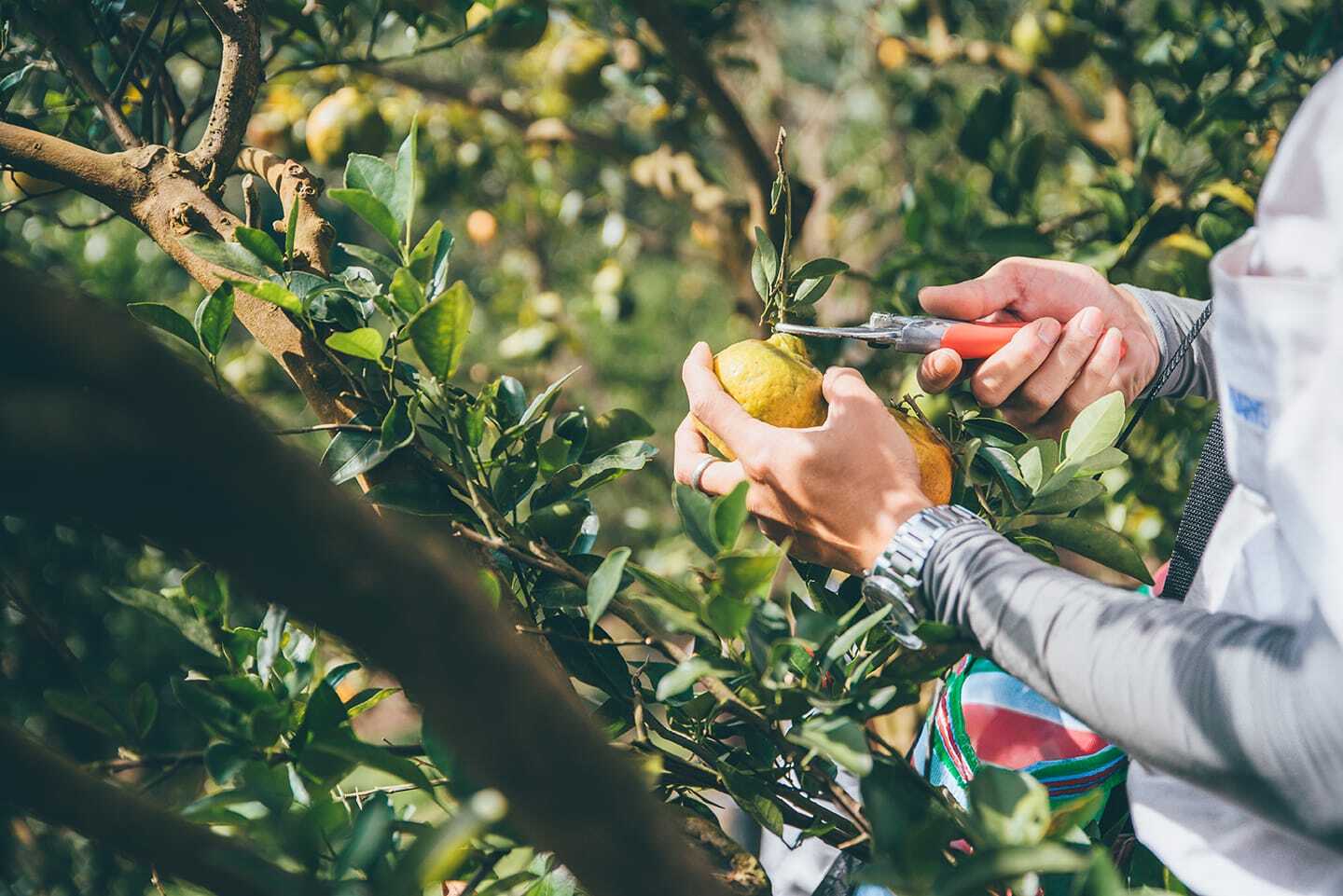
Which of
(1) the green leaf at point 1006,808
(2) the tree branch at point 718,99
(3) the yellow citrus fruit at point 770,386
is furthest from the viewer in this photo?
(2) the tree branch at point 718,99

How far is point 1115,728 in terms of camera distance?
564 mm

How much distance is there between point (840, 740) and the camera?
1.92 ft

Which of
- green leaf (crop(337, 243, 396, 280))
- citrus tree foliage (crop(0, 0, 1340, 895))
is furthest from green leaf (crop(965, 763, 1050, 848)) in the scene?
green leaf (crop(337, 243, 396, 280))

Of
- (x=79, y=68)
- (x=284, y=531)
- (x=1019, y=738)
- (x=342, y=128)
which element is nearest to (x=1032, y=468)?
(x=1019, y=738)

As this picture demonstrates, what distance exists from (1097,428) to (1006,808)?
31 centimetres

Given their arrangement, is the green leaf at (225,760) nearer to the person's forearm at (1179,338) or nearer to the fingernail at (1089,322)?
the fingernail at (1089,322)

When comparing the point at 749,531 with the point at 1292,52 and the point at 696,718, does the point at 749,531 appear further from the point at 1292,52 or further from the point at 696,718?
the point at 696,718

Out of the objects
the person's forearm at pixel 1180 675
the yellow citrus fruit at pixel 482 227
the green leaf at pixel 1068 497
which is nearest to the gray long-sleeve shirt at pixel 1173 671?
the person's forearm at pixel 1180 675

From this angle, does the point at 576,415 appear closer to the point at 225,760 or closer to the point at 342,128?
the point at 225,760

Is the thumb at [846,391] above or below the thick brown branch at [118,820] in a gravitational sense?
below

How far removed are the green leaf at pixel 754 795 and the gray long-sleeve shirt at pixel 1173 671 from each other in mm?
176

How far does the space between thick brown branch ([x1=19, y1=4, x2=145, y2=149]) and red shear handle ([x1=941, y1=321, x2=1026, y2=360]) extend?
74cm

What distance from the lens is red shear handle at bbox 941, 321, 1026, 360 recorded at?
0.91m

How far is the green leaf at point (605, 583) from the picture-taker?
0.64 meters
